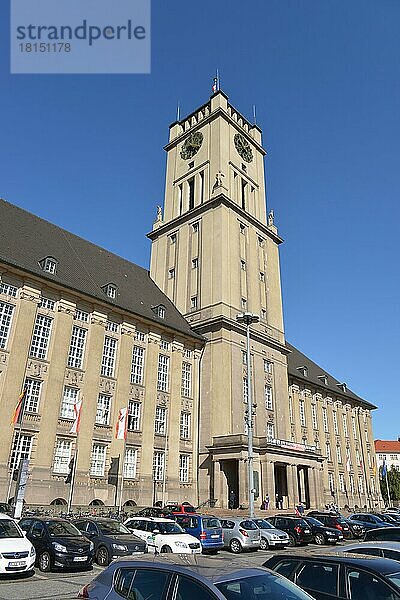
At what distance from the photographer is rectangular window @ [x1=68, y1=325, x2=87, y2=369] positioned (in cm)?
3497

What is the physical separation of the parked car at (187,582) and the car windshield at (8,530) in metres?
9.41

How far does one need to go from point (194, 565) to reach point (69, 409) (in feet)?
99.1

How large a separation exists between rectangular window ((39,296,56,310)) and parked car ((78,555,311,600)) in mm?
30366

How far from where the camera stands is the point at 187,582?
4.88 metres

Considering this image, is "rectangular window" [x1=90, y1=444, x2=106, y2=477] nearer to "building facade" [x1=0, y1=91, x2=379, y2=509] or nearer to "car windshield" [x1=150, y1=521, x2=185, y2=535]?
"building facade" [x1=0, y1=91, x2=379, y2=509]

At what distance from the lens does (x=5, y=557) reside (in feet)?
41.7

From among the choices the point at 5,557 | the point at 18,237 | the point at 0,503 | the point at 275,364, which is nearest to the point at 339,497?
the point at 275,364

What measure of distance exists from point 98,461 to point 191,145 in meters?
40.9

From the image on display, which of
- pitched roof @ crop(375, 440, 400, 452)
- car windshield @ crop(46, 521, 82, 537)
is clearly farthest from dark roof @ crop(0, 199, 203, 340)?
pitched roof @ crop(375, 440, 400, 452)

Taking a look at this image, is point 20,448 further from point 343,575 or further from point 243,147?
point 243,147

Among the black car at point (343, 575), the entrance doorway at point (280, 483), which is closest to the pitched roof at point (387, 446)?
the entrance doorway at point (280, 483)

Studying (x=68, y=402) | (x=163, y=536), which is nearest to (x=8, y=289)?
(x=68, y=402)

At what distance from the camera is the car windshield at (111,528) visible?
656 inches

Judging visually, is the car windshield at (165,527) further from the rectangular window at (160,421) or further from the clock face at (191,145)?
the clock face at (191,145)
